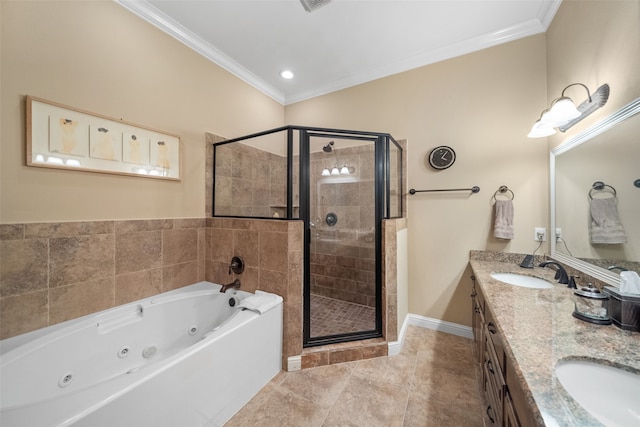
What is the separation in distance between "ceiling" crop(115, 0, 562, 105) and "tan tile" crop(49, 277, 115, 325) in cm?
205

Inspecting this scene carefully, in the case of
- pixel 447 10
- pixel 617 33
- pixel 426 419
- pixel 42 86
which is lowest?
pixel 426 419

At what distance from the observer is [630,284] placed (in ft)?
3.02

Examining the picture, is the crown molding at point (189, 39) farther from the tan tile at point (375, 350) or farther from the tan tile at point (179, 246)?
the tan tile at point (375, 350)

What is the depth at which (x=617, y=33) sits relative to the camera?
1172mm

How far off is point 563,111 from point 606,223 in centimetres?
71

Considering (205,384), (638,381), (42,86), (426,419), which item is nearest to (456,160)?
(638,381)

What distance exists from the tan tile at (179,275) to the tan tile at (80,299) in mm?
356

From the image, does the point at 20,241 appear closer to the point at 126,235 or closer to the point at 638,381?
the point at 126,235

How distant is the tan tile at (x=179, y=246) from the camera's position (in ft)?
6.37

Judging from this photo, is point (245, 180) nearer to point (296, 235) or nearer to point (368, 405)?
point (296, 235)

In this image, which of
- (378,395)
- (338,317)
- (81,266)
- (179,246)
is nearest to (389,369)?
(378,395)

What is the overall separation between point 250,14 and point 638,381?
2901 mm

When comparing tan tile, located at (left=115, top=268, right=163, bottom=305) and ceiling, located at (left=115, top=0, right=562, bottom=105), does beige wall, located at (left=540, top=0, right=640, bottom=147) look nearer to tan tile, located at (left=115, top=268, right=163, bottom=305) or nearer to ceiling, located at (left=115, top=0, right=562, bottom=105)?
ceiling, located at (left=115, top=0, right=562, bottom=105)

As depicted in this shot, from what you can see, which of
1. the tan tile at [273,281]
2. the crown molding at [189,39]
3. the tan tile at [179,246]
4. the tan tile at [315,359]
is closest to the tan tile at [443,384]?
the tan tile at [315,359]
